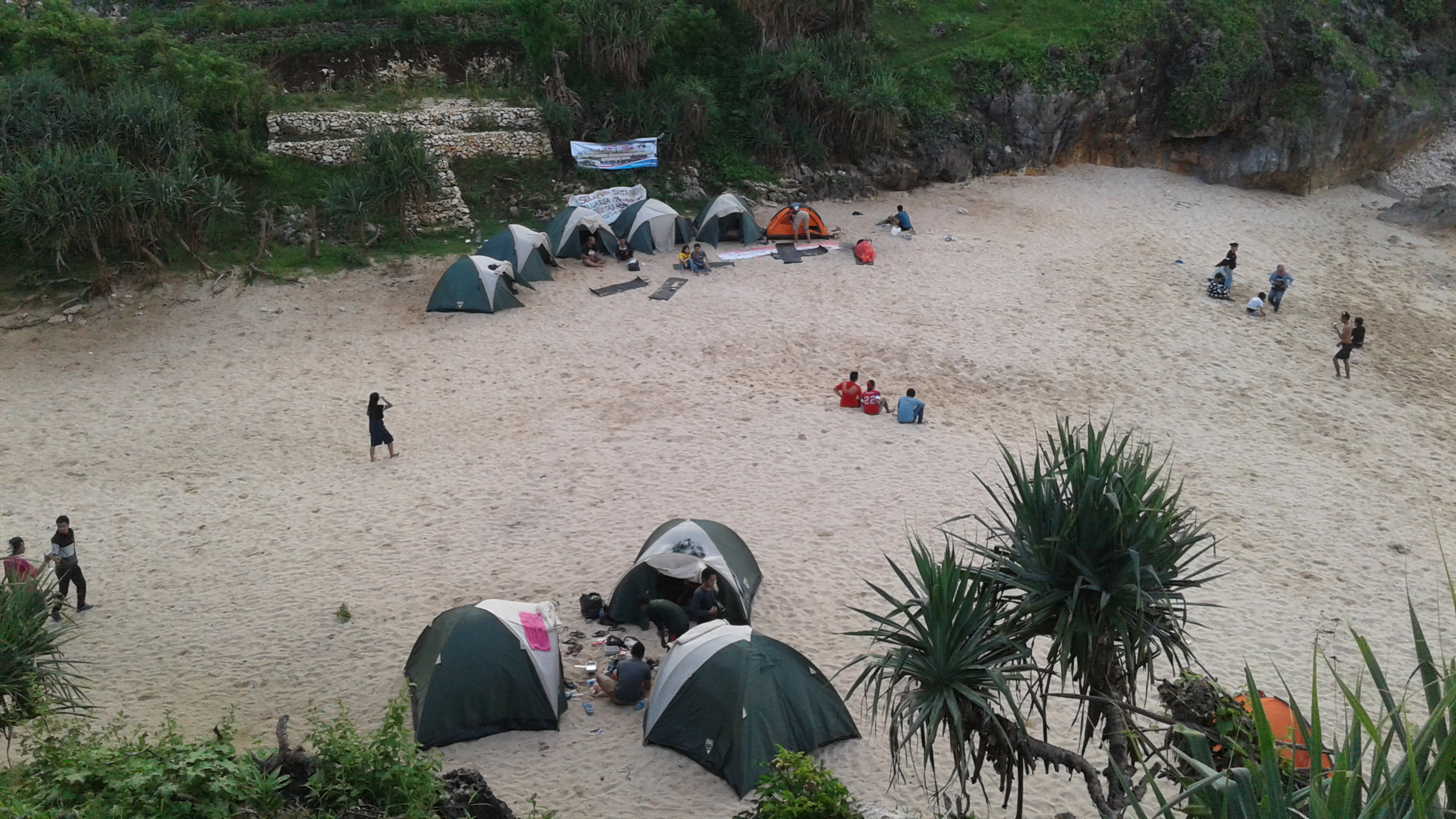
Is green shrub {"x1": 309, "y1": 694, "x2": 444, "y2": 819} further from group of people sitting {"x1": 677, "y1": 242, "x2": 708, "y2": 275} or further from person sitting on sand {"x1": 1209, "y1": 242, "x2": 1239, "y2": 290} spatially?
person sitting on sand {"x1": 1209, "y1": 242, "x2": 1239, "y2": 290}

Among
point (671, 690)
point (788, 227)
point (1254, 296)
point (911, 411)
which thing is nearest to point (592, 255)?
point (788, 227)

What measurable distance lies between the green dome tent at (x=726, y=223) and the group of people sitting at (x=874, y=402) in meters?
6.92

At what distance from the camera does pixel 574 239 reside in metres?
20.7

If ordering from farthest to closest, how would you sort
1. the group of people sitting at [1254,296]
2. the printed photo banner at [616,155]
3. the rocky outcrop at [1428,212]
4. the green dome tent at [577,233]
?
the rocky outcrop at [1428,212] → the printed photo banner at [616,155] → the green dome tent at [577,233] → the group of people sitting at [1254,296]

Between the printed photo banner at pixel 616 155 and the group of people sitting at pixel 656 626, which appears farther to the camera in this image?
the printed photo banner at pixel 616 155

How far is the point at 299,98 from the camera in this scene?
77.0ft

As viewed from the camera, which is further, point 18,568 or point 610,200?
point 610,200

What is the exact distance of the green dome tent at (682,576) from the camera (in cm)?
1045

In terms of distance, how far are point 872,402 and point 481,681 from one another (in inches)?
313

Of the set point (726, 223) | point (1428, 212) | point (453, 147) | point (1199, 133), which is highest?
point (1199, 133)

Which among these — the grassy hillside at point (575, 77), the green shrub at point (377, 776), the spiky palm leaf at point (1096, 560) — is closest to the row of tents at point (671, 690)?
the green shrub at point (377, 776)

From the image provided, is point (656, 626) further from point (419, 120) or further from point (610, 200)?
point (419, 120)

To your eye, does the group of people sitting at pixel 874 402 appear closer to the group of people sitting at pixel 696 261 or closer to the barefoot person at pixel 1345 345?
the group of people sitting at pixel 696 261

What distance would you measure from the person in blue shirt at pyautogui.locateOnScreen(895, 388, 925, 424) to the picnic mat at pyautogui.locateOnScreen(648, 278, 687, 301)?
586cm
